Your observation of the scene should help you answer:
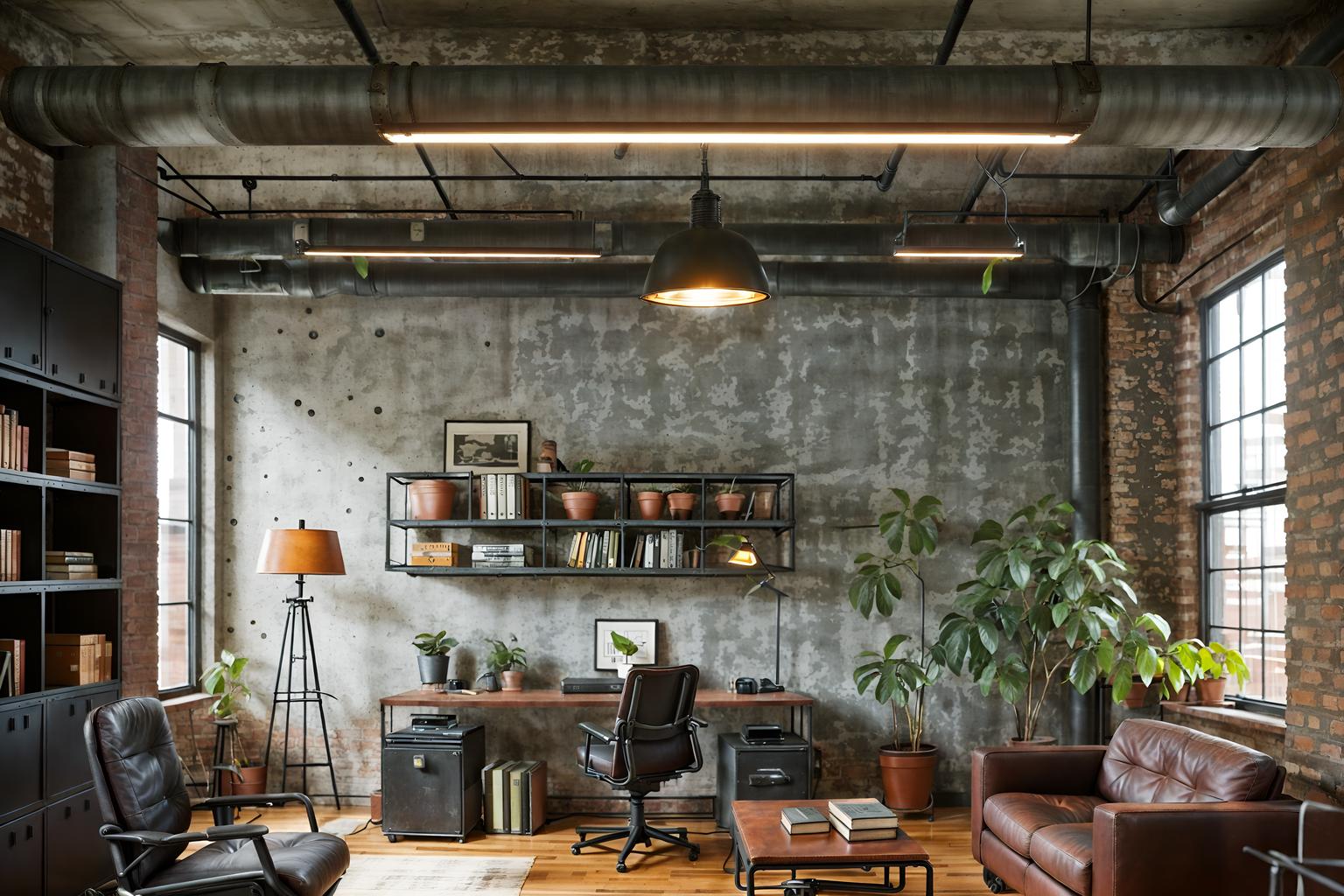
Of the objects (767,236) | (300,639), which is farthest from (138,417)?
(767,236)

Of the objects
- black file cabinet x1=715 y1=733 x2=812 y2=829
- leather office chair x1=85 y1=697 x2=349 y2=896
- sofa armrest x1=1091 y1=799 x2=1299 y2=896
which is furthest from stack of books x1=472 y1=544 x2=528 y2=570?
sofa armrest x1=1091 y1=799 x2=1299 y2=896

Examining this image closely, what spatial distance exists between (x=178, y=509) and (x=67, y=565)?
2733mm

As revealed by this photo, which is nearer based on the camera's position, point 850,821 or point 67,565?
point 850,821

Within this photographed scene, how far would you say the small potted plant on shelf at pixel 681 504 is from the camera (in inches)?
310

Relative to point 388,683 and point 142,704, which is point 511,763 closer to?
point 388,683

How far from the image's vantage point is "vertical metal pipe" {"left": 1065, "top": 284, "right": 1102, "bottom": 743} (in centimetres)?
795

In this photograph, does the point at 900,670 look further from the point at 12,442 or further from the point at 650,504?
the point at 12,442

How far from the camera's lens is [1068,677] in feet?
23.5

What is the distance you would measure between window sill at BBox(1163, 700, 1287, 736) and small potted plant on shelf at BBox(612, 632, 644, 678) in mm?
3517

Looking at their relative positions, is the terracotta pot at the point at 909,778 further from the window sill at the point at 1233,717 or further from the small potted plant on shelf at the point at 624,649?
the small potted plant on shelf at the point at 624,649

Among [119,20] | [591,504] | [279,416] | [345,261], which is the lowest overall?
[591,504]

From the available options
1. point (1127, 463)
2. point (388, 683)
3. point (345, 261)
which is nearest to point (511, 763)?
point (388, 683)

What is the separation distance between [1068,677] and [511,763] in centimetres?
366

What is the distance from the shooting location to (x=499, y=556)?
7.89 m
